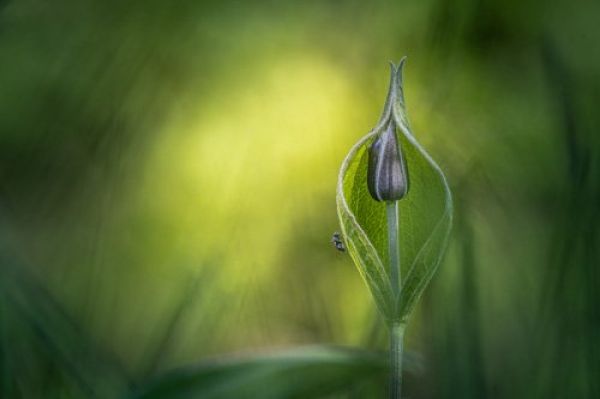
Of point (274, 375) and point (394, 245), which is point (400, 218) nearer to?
point (394, 245)

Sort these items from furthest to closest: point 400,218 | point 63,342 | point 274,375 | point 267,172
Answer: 1. point 267,172
2. point 63,342
3. point 400,218
4. point 274,375

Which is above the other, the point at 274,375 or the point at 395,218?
the point at 395,218

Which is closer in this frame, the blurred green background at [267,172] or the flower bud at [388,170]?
the flower bud at [388,170]

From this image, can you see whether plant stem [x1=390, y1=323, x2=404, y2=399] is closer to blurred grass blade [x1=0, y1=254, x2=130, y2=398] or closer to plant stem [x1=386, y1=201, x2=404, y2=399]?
plant stem [x1=386, y1=201, x2=404, y2=399]

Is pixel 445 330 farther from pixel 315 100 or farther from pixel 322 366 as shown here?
pixel 315 100

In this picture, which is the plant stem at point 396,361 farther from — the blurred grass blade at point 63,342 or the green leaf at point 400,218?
the blurred grass blade at point 63,342

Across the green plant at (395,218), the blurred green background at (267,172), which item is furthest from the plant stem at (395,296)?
the blurred green background at (267,172)

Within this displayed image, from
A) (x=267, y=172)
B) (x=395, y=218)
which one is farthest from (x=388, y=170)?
(x=267, y=172)

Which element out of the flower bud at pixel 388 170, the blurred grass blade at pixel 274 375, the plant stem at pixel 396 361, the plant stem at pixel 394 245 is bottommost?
the blurred grass blade at pixel 274 375
